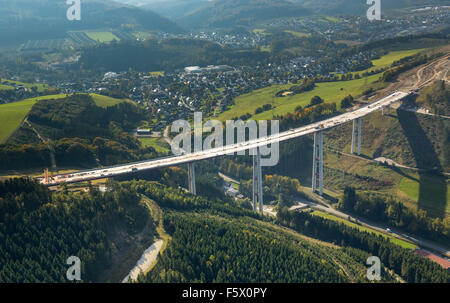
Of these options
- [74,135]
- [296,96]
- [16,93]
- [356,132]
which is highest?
[16,93]

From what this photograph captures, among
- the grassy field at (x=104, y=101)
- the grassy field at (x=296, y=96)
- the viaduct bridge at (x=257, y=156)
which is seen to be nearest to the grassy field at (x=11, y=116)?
the grassy field at (x=104, y=101)

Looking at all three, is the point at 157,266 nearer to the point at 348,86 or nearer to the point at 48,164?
the point at 48,164

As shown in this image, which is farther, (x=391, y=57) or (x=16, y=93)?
(x=391, y=57)

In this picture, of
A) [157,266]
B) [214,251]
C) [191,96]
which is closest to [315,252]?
[214,251]

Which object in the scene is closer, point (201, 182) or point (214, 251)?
point (214, 251)

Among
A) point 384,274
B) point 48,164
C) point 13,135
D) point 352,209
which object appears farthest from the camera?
point 13,135
